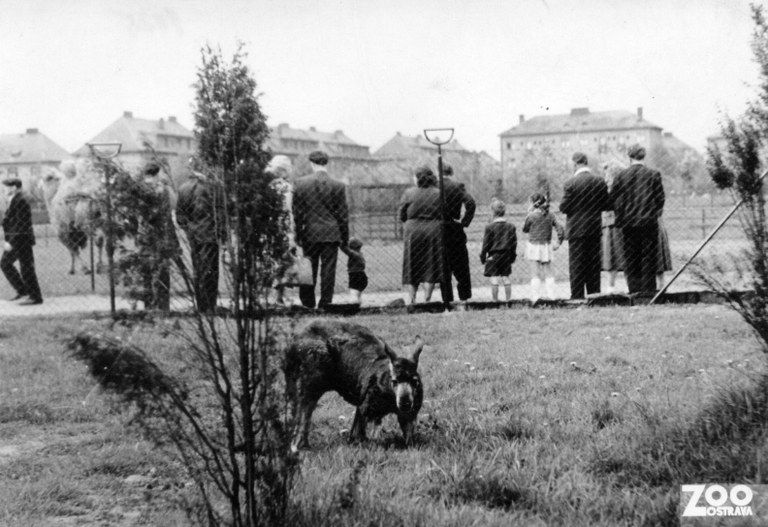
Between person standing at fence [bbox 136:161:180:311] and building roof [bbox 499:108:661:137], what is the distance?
100 m

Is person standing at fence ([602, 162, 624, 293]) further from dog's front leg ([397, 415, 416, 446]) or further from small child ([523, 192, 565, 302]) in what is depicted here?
dog's front leg ([397, 415, 416, 446])

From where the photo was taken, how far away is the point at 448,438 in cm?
479

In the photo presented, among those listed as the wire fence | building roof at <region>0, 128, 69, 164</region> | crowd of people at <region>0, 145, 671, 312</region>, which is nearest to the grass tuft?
the wire fence

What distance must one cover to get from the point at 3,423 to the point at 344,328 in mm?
2718

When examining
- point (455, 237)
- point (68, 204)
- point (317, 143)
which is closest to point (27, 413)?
point (455, 237)

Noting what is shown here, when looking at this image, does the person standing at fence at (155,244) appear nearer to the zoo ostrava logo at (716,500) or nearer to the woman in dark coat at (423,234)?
the zoo ostrava logo at (716,500)

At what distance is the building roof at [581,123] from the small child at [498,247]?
9191 cm

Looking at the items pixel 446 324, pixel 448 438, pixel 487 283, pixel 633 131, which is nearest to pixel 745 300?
pixel 448 438

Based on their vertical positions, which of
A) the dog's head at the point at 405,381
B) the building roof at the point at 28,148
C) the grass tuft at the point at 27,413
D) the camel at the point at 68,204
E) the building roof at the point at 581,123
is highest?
the building roof at the point at 581,123

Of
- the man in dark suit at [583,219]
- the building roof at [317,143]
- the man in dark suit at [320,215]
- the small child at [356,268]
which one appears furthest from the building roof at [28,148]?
the man in dark suit at [583,219]

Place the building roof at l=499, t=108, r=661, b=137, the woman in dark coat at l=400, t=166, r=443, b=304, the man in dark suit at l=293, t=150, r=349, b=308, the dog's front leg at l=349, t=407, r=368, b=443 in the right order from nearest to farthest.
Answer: the dog's front leg at l=349, t=407, r=368, b=443
the man in dark suit at l=293, t=150, r=349, b=308
the woman in dark coat at l=400, t=166, r=443, b=304
the building roof at l=499, t=108, r=661, b=137

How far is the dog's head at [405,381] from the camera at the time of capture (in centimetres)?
458

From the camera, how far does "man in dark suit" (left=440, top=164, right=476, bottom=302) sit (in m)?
10.9

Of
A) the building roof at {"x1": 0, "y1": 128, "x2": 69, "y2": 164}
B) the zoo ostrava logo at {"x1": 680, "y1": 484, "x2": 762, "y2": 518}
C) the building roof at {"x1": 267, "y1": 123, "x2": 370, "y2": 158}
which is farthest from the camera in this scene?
the building roof at {"x1": 267, "y1": 123, "x2": 370, "y2": 158}
